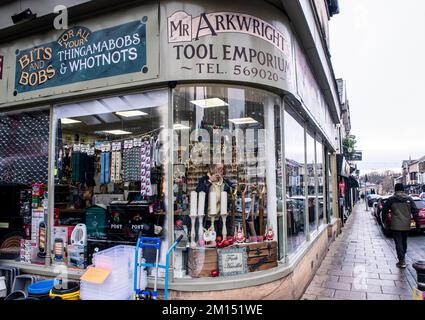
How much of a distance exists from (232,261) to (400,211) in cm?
525

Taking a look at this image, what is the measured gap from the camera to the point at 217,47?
14.1 ft

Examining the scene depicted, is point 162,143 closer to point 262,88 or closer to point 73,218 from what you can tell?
point 262,88

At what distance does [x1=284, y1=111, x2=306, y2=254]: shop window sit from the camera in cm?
567

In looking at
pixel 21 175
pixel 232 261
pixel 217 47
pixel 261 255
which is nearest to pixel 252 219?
pixel 261 255

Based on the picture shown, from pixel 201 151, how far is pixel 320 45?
157 inches

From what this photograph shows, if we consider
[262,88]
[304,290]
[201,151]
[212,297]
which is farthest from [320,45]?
[212,297]

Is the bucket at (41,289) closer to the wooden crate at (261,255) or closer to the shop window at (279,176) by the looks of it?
the wooden crate at (261,255)

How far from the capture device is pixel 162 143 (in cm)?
476

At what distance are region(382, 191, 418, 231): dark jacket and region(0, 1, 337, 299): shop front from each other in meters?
2.96

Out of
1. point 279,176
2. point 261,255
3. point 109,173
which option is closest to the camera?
point 261,255

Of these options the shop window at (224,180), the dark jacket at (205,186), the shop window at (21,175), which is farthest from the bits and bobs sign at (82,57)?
the dark jacket at (205,186)

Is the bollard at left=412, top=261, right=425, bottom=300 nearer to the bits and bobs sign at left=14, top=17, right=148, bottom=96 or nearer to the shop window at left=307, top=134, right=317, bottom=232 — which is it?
the shop window at left=307, top=134, right=317, bottom=232

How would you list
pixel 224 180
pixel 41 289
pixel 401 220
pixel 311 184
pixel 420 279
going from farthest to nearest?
pixel 311 184 → pixel 401 220 → pixel 224 180 → pixel 41 289 → pixel 420 279

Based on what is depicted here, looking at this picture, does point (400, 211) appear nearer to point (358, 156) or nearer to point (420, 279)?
point (420, 279)
